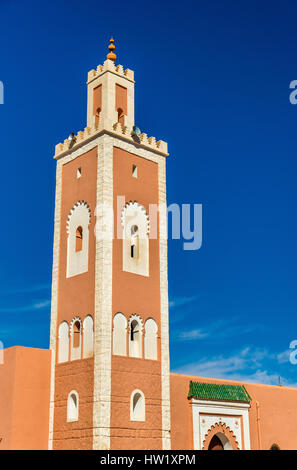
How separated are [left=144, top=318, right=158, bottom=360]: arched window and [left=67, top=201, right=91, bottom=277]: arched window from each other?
3.07 meters

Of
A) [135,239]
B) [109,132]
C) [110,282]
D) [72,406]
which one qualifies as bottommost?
[72,406]


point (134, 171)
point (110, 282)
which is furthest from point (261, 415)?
point (134, 171)

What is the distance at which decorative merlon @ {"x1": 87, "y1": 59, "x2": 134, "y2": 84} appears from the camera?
24214 mm

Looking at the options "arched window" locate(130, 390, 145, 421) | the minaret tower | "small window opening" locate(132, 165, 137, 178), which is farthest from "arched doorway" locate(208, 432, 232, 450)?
"small window opening" locate(132, 165, 137, 178)

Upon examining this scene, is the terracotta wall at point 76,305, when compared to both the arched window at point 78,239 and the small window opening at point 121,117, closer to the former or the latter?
the arched window at point 78,239

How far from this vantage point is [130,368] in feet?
67.9

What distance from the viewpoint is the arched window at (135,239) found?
867 inches

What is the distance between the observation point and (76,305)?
21719mm

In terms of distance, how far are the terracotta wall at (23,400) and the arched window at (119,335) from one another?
2933 millimetres

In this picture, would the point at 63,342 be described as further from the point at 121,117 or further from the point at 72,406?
the point at 121,117

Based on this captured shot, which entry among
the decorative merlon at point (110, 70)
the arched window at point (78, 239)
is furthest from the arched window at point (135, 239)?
the decorative merlon at point (110, 70)

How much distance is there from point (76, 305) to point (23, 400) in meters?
3.75
